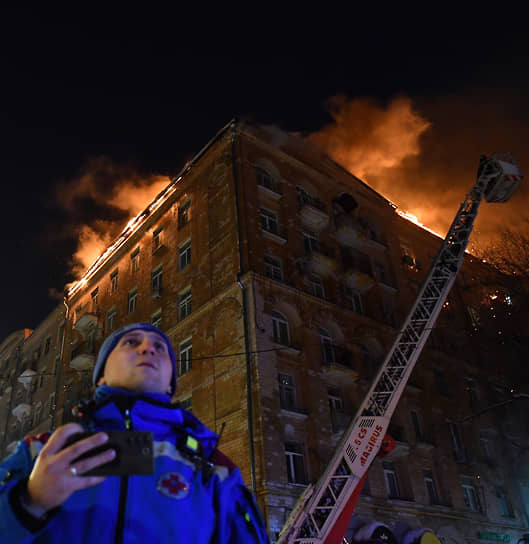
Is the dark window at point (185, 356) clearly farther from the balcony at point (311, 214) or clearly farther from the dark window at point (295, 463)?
the balcony at point (311, 214)

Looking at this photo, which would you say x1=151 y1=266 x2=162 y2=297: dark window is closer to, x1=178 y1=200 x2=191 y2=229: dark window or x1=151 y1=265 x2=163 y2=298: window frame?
x1=151 y1=265 x2=163 y2=298: window frame

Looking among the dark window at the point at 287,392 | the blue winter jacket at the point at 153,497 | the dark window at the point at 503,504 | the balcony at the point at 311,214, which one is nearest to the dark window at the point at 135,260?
the balcony at the point at 311,214

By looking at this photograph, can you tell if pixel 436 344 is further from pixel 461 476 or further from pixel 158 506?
pixel 158 506

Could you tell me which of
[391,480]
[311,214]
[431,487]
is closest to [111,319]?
[311,214]

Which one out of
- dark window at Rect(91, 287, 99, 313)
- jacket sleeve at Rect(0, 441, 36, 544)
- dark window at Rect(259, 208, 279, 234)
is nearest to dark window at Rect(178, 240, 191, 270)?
dark window at Rect(259, 208, 279, 234)

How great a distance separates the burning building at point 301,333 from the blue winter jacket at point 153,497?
14.3m

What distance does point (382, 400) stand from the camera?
13.9 metres

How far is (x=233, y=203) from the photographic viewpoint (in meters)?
22.7

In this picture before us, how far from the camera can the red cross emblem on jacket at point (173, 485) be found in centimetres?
227

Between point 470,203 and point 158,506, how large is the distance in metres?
19.5

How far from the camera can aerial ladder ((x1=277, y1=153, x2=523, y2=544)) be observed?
1155cm

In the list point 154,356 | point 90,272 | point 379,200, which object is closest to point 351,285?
point 379,200

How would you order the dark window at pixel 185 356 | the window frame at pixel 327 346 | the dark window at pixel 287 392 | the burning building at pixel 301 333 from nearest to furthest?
the burning building at pixel 301 333, the dark window at pixel 287 392, the window frame at pixel 327 346, the dark window at pixel 185 356

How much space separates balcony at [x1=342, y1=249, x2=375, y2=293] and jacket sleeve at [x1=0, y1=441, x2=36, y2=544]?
2259 cm
